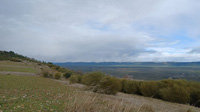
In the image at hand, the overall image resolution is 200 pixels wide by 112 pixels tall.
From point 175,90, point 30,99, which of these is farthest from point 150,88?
point 30,99

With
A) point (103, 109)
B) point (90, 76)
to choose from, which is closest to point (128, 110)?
point (103, 109)

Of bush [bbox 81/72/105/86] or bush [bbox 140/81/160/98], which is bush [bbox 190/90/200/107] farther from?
bush [bbox 81/72/105/86]

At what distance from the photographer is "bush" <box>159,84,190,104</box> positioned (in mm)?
16141

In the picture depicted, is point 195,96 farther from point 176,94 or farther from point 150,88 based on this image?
point 150,88

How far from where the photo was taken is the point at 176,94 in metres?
16.5

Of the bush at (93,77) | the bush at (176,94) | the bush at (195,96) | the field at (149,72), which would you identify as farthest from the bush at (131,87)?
the bush at (195,96)

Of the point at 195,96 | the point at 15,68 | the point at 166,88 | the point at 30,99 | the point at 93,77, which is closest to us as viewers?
the point at 30,99

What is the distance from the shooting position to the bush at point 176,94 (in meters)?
16.1

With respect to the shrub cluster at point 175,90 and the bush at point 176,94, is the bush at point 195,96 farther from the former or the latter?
the bush at point 176,94

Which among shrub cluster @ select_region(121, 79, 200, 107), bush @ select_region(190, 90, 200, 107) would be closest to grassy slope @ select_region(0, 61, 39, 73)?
shrub cluster @ select_region(121, 79, 200, 107)

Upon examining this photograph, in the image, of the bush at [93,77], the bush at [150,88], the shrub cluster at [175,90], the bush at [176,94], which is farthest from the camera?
the bush at [150,88]

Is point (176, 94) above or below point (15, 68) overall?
below

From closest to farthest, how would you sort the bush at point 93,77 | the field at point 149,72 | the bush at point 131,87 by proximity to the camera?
the bush at point 93,77 → the bush at point 131,87 → the field at point 149,72

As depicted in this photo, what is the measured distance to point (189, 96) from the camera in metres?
16.5
